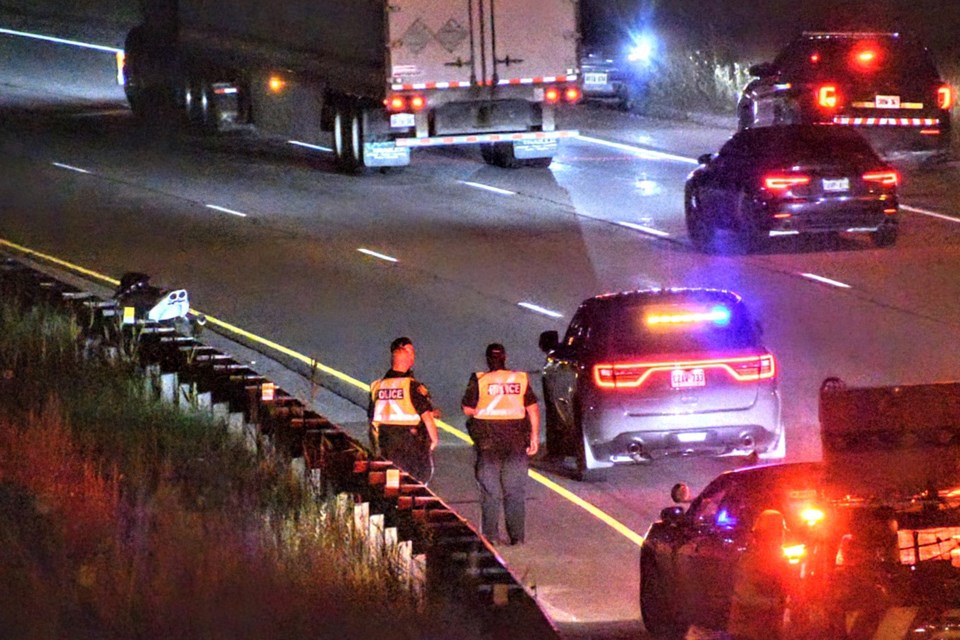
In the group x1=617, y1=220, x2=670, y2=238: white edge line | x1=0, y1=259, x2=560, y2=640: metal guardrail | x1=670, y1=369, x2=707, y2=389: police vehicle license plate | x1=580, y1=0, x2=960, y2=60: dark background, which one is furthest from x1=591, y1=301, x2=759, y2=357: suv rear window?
x1=580, y1=0, x2=960, y2=60: dark background

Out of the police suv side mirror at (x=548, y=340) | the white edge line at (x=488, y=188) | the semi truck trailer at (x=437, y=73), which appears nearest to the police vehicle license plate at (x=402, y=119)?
the semi truck trailer at (x=437, y=73)

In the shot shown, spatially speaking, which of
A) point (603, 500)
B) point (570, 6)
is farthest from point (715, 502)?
point (570, 6)

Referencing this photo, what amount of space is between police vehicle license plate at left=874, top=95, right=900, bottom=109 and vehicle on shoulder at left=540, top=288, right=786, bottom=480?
16.8 meters

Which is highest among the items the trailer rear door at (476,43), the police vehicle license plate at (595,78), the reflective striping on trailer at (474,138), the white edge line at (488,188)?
the trailer rear door at (476,43)

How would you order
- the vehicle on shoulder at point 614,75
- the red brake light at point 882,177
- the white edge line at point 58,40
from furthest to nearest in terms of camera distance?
1. the white edge line at point 58,40
2. the vehicle on shoulder at point 614,75
3. the red brake light at point 882,177

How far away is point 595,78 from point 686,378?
2699 cm

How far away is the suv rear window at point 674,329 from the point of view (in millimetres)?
15211

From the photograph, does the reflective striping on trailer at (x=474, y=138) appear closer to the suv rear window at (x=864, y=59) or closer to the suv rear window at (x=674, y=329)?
the suv rear window at (x=864, y=59)

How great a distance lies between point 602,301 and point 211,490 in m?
5.86

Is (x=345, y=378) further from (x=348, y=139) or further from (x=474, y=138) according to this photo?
(x=348, y=139)

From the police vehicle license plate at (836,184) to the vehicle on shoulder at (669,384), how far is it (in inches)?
368

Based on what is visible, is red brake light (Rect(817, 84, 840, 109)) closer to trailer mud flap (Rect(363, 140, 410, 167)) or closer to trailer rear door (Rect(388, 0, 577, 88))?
trailer rear door (Rect(388, 0, 577, 88))

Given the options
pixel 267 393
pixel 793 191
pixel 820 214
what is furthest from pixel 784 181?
pixel 267 393

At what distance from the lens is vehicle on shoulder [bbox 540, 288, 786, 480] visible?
49.5 ft
